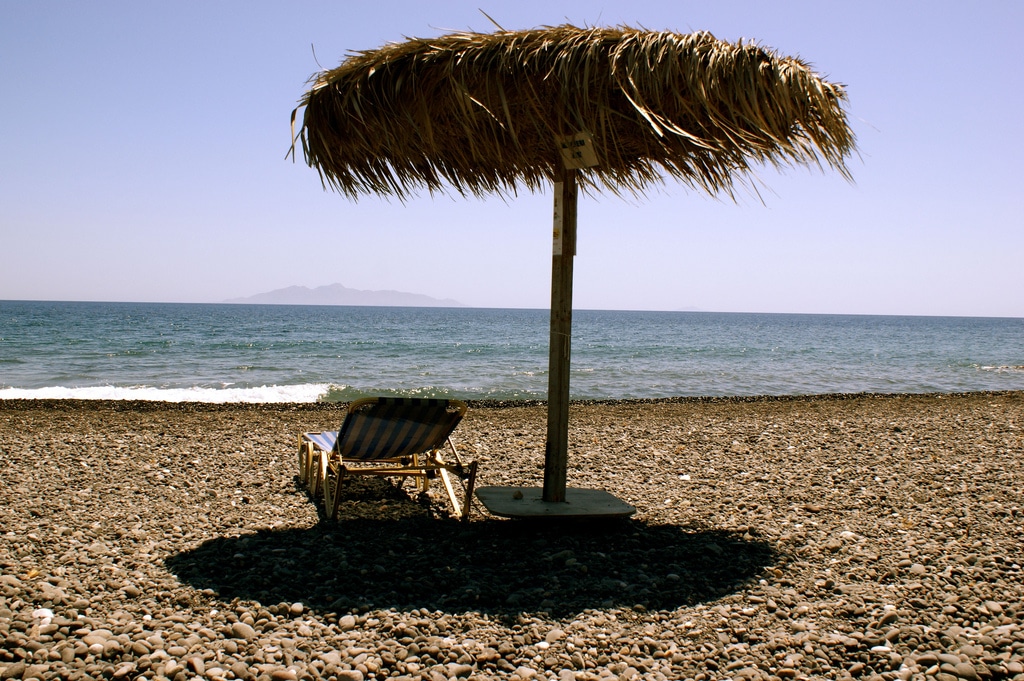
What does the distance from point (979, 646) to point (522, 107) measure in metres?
3.09

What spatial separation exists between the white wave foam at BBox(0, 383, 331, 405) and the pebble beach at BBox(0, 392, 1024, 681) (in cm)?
679

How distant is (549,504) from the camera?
4125 mm

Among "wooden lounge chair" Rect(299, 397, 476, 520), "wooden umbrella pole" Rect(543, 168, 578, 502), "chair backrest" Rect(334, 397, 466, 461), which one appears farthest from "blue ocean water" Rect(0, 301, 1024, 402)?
"wooden umbrella pole" Rect(543, 168, 578, 502)

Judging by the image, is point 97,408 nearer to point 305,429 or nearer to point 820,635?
point 305,429

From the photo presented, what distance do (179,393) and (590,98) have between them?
41.6 feet

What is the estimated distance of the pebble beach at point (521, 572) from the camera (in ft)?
8.27

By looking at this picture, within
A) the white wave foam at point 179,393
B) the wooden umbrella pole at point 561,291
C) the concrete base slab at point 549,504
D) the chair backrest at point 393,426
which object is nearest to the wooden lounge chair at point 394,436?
the chair backrest at point 393,426

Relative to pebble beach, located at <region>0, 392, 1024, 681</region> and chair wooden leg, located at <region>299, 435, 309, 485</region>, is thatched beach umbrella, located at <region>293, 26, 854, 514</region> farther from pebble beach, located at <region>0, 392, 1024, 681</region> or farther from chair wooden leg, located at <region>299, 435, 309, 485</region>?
chair wooden leg, located at <region>299, 435, 309, 485</region>

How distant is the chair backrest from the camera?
424cm

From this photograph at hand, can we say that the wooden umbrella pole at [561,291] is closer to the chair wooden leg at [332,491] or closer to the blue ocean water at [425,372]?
the chair wooden leg at [332,491]

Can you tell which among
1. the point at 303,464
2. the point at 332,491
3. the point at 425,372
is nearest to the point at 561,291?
the point at 332,491

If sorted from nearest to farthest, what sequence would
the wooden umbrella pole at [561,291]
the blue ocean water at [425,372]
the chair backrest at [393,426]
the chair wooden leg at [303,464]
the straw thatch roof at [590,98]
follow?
1. the straw thatch roof at [590,98]
2. the wooden umbrella pole at [561,291]
3. the chair backrest at [393,426]
4. the chair wooden leg at [303,464]
5. the blue ocean water at [425,372]

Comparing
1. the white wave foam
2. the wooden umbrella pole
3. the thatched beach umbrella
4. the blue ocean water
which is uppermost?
the thatched beach umbrella

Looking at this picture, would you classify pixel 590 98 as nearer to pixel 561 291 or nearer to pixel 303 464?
pixel 561 291
